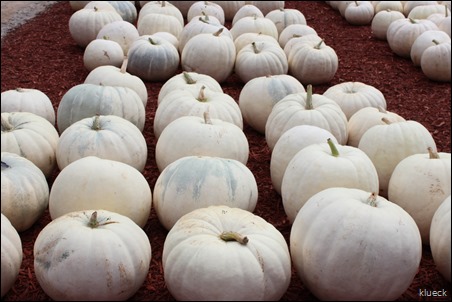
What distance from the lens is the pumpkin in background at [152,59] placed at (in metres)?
5.72

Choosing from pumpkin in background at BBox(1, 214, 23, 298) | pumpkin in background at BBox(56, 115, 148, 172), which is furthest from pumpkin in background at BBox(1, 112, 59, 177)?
pumpkin in background at BBox(1, 214, 23, 298)

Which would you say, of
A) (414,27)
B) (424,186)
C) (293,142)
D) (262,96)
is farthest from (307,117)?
(414,27)

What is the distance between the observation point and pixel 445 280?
2949 millimetres

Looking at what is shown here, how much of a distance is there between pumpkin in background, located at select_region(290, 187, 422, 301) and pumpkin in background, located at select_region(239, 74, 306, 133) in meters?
2.07

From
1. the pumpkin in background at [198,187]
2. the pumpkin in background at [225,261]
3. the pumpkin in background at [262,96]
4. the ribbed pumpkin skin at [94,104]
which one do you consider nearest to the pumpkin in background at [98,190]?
the pumpkin in background at [198,187]

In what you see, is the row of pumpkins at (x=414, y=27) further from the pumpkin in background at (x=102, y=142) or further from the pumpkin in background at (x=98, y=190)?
the pumpkin in background at (x=98, y=190)

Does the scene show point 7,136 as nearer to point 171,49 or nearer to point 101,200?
point 101,200

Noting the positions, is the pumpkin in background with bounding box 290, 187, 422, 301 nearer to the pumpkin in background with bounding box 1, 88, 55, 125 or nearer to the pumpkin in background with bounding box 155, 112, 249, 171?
the pumpkin in background with bounding box 155, 112, 249, 171

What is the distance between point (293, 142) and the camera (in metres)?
3.62

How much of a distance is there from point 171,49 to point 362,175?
311cm

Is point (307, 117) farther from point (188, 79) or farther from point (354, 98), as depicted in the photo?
point (188, 79)

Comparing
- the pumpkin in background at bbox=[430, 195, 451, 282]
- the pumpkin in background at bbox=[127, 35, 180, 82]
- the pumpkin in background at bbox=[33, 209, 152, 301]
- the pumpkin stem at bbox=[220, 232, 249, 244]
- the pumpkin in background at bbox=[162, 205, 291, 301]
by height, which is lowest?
the pumpkin in background at bbox=[127, 35, 180, 82]

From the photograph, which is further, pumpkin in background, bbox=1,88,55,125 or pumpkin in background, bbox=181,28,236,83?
pumpkin in background, bbox=181,28,236,83

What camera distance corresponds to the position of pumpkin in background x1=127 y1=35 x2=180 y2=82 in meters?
5.72
